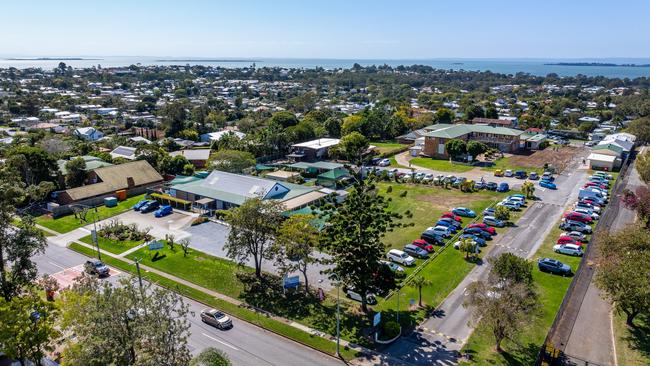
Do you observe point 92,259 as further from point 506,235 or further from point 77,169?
point 506,235

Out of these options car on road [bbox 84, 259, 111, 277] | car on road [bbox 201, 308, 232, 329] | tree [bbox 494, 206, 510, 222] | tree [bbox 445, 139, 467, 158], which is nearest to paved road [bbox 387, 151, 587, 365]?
tree [bbox 494, 206, 510, 222]

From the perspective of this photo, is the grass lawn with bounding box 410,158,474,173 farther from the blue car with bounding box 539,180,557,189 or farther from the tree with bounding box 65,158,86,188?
the tree with bounding box 65,158,86,188

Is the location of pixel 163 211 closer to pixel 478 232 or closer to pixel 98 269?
pixel 98 269

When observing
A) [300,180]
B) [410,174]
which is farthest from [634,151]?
[300,180]

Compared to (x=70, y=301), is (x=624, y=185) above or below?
below

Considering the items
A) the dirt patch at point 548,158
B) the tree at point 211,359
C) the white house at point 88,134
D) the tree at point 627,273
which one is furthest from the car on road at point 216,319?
the white house at point 88,134
